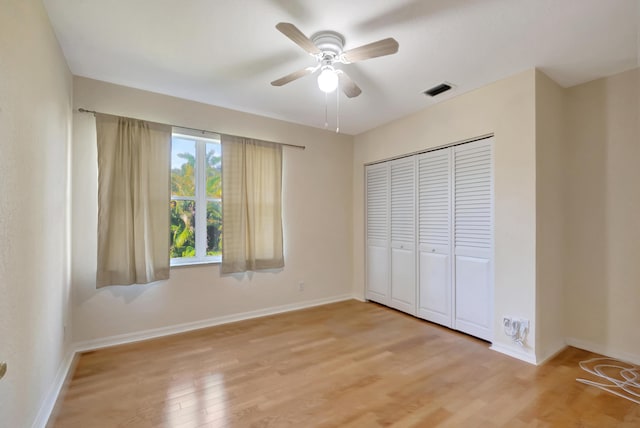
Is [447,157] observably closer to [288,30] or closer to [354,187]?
[354,187]

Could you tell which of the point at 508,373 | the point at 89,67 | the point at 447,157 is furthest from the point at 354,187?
the point at 89,67

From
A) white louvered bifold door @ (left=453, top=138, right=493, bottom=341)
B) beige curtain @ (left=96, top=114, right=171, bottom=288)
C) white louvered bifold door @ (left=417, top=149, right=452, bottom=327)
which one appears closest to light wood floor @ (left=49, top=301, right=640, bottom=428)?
white louvered bifold door @ (left=453, top=138, right=493, bottom=341)

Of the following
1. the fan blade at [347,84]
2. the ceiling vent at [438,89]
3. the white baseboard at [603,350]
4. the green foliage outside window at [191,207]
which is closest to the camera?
the fan blade at [347,84]

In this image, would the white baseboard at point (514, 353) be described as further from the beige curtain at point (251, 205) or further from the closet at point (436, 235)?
the beige curtain at point (251, 205)

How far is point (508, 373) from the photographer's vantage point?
237 cm

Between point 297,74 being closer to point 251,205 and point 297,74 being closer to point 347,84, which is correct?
point 347,84

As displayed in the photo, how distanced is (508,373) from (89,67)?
14.7ft

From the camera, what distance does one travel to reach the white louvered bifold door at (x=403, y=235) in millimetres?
3807

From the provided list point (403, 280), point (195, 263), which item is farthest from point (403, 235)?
point (195, 263)

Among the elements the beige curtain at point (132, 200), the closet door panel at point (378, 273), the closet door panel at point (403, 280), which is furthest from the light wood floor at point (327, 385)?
the closet door panel at point (378, 273)

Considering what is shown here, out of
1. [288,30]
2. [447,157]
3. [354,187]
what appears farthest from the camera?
[354,187]

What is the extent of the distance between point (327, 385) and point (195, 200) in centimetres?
247

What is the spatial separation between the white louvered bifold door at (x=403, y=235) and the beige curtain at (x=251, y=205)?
5.20 ft

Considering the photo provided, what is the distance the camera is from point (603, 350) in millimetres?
2697
